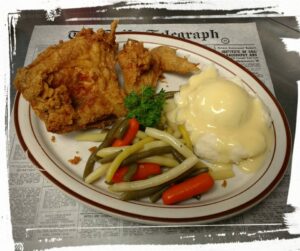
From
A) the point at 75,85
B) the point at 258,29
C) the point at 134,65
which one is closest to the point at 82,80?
the point at 75,85

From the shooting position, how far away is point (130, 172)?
2266 mm

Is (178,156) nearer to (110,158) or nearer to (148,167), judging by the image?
(148,167)

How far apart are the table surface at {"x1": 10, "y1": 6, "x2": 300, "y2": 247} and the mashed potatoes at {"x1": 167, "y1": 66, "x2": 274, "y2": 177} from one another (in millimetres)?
743

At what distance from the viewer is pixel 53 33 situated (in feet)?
12.2

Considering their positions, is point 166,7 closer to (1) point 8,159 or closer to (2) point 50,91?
(2) point 50,91

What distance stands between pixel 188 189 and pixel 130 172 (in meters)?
0.43

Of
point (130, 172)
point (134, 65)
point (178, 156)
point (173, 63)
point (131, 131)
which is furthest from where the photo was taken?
point (173, 63)

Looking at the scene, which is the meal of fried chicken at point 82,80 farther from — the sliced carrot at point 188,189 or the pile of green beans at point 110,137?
the sliced carrot at point 188,189

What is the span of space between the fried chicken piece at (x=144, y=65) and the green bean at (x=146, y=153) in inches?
26.5

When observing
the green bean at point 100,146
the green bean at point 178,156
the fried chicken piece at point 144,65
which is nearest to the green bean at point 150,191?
the green bean at point 178,156

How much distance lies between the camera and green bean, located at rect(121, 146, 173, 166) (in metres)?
2.30

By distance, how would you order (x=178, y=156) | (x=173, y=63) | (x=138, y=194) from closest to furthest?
(x=138, y=194), (x=178, y=156), (x=173, y=63)

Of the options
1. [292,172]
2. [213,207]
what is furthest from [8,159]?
[292,172]

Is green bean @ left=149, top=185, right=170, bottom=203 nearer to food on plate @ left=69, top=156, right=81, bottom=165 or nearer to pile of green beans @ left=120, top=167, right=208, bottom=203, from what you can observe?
pile of green beans @ left=120, top=167, right=208, bottom=203
